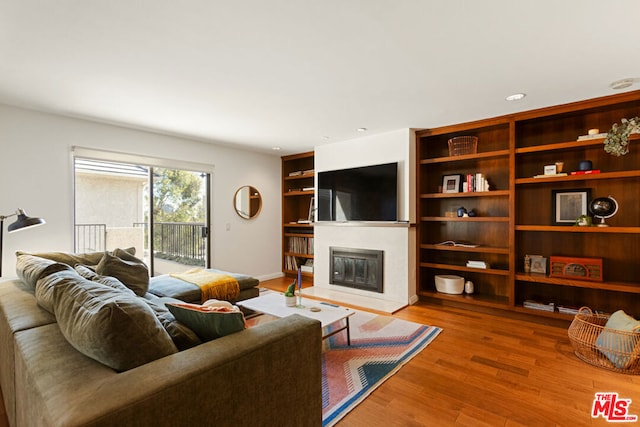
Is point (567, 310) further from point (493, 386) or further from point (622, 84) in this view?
point (622, 84)

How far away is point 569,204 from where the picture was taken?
3.36 m

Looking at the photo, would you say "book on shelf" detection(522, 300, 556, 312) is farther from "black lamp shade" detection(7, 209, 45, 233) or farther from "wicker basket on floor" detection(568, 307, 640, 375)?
"black lamp shade" detection(7, 209, 45, 233)

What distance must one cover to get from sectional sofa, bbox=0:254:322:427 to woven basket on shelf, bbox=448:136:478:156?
128 inches

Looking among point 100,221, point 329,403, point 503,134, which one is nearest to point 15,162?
point 100,221

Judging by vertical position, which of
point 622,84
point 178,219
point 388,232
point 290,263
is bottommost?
point 290,263

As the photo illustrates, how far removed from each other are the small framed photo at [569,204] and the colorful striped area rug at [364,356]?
6.07ft

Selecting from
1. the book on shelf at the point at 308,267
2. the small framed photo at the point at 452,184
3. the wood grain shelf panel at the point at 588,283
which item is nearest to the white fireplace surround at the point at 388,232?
the small framed photo at the point at 452,184

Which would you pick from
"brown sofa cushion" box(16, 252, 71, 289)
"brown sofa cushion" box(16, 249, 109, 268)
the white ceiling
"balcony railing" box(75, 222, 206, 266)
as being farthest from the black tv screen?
"brown sofa cushion" box(16, 252, 71, 289)

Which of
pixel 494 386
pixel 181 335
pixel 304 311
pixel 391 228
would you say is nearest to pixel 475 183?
pixel 391 228

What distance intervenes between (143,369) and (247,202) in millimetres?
4442

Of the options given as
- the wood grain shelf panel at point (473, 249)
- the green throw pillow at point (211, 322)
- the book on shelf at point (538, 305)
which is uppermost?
the wood grain shelf panel at point (473, 249)

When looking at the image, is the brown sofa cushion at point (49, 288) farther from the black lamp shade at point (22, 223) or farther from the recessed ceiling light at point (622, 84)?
the recessed ceiling light at point (622, 84)

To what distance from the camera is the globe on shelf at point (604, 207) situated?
3.12 m

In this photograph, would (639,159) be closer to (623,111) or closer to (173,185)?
(623,111)
